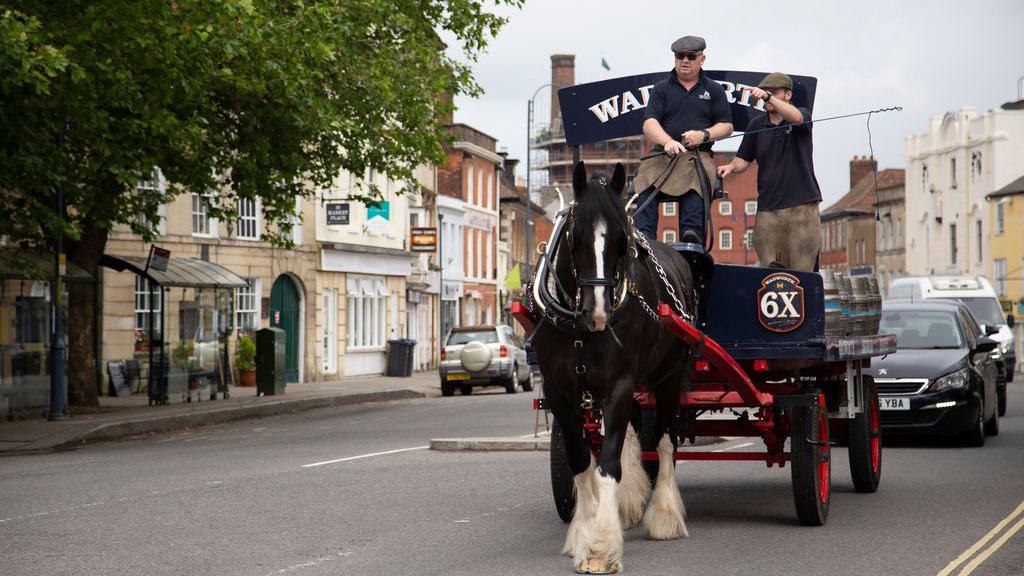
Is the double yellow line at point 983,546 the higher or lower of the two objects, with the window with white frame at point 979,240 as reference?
lower

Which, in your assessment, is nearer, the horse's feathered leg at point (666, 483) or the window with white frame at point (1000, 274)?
Result: the horse's feathered leg at point (666, 483)

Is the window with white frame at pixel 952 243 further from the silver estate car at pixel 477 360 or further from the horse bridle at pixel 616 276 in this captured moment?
the horse bridle at pixel 616 276

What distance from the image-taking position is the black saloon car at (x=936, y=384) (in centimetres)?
1634

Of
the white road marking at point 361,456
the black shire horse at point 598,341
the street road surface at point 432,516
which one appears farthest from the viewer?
the white road marking at point 361,456

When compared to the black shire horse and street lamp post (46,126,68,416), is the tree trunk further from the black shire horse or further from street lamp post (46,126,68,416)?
the black shire horse

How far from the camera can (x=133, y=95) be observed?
20.3 m

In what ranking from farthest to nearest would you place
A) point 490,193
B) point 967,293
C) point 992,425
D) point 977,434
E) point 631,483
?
point 490,193 < point 967,293 < point 992,425 < point 977,434 < point 631,483

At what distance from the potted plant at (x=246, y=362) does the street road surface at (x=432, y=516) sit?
21019mm

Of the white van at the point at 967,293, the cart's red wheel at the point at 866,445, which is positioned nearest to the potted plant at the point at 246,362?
the white van at the point at 967,293

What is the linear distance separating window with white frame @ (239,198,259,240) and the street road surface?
2329 cm

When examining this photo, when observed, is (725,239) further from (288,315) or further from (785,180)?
(785,180)

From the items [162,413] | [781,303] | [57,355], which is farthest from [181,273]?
[781,303]

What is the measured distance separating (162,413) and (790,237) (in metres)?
16.0

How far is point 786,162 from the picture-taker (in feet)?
35.7
